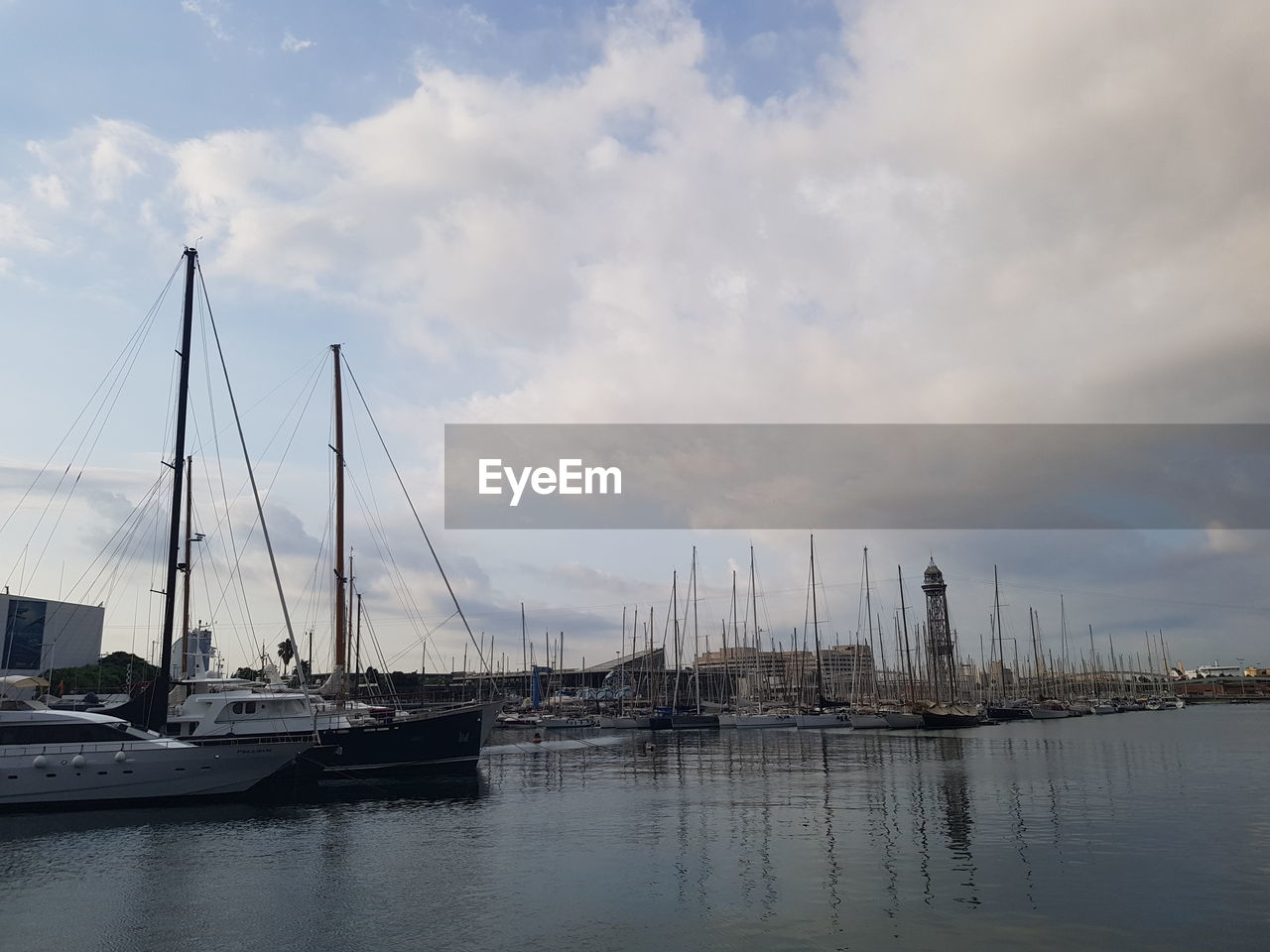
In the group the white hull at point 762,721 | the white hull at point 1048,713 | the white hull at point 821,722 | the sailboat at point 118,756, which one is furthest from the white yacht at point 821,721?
the sailboat at point 118,756

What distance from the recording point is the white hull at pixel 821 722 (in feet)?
367

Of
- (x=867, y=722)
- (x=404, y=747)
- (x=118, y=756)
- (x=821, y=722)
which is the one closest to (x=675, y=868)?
(x=118, y=756)

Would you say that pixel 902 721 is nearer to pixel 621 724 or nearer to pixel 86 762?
pixel 621 724

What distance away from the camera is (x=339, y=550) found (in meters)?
54.8

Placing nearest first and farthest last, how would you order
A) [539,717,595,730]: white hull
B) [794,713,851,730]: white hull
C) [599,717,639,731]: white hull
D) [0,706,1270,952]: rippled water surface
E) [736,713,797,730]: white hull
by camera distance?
[0,706,1270,952]: rippled water surface, [736,713,797,730]: white hull, [794,713,851,730]: white hull, [599,717,639,731]: white hull, [539,717,595,730]: white hull

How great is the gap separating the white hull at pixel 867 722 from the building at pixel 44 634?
93164mm

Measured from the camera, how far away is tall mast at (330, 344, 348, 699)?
5122cm

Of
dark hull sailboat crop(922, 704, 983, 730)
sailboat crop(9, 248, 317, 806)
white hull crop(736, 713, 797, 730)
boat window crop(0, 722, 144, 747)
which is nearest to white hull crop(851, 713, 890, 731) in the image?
dark hull sailboat crop(922, 704, 983, 730)

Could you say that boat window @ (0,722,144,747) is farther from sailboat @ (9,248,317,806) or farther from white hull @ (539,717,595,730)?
white hull @ (539,717,595,730)

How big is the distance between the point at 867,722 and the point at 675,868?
8832 centimetres

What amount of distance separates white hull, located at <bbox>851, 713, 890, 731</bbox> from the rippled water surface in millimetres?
58910

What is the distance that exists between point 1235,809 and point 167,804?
148 feet

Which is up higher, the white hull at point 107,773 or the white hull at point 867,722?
the white hull at point 107,773

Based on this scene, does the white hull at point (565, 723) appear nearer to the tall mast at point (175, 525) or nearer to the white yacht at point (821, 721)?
the white yacht at point (821, 721)
